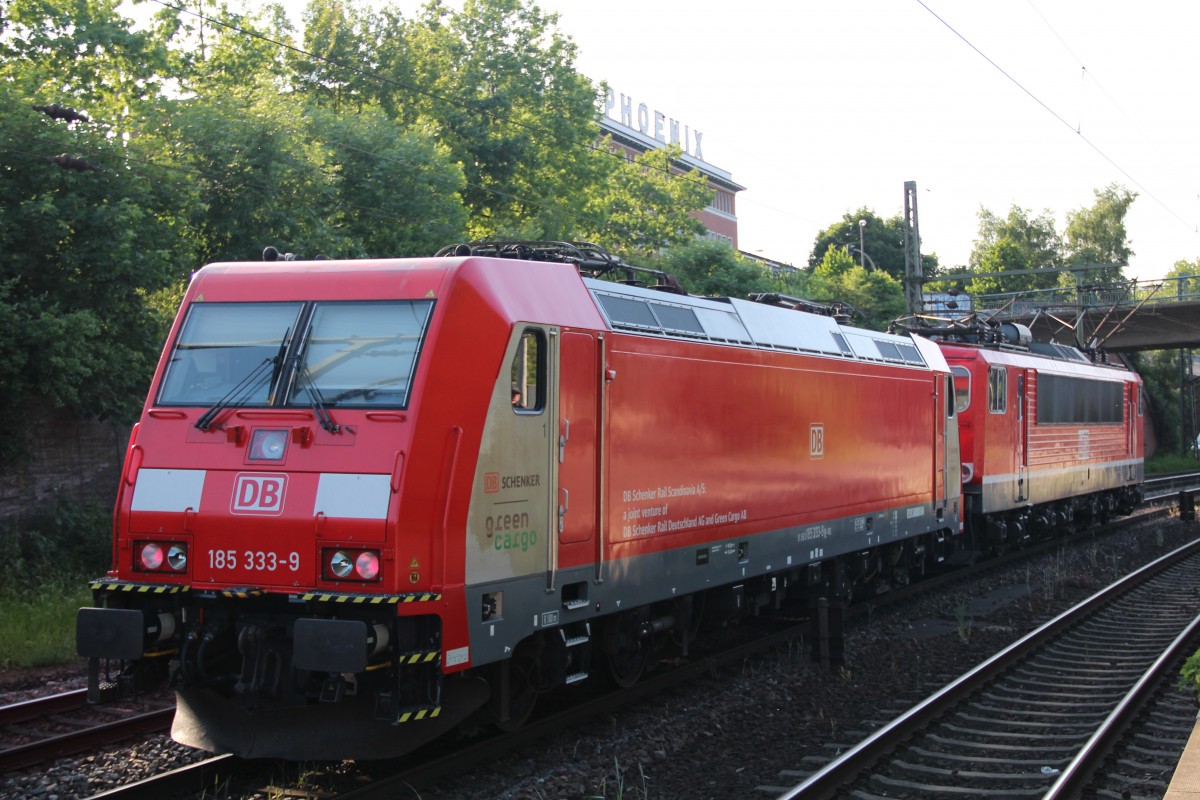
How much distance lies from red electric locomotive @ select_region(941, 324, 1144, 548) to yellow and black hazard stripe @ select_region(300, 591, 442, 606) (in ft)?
46.7

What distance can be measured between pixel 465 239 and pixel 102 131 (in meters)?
9.47

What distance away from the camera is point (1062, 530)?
25.5 m

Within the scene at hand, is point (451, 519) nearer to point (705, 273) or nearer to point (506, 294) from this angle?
point (506, 294)

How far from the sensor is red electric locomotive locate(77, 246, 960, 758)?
282 inches

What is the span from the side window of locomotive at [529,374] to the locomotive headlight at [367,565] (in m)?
1.46

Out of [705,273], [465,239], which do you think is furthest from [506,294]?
[705,273]

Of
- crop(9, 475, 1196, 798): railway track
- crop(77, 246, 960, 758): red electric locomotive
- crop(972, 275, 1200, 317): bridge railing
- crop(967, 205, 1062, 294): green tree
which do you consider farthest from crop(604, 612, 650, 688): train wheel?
crop(967, 205, 1062, 294): green tree

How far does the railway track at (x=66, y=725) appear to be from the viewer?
812cm

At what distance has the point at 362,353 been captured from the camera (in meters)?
7.71

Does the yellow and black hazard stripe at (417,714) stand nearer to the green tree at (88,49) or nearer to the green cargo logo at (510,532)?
the green cargo logo at (510,532)

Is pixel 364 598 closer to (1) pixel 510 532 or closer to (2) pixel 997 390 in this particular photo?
(1) pixel 510 532

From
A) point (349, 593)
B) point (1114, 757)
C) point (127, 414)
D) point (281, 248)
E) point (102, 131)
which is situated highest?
point (102, 131)

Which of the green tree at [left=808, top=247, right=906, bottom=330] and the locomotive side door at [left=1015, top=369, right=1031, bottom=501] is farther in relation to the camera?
the green tree at [left=808, top=247, right=906, bottom=330]

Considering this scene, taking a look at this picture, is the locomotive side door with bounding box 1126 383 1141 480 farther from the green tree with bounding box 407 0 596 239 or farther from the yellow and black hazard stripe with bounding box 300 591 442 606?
the yellow and black hazard stripe with bounding box 300 591 442 606
